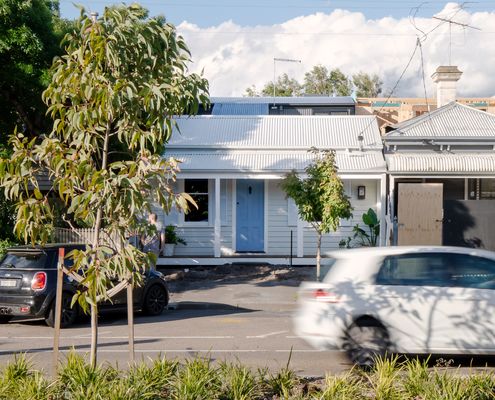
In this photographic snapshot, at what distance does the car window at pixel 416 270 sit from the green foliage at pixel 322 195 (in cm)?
853

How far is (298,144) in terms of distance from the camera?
2498cm

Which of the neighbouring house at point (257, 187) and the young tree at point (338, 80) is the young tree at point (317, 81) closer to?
the young tree at point (338, 80)

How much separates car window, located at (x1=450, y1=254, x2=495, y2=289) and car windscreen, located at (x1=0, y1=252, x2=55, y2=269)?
7.63m

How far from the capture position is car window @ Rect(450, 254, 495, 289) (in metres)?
10.4

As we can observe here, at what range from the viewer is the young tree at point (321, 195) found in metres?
19.1

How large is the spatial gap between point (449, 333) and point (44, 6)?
13.0 meters

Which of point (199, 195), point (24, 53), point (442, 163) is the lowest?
point (199, 195)

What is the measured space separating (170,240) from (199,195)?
82.3 inches

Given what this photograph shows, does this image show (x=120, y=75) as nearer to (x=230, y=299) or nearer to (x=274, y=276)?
(x=230, y=299)

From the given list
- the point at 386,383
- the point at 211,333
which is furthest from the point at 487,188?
the point at 386,383

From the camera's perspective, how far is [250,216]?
83.3 ft

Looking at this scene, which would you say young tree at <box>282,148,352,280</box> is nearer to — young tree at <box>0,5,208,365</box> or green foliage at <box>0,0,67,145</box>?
green foliage at <box>0,0,67,145</box>

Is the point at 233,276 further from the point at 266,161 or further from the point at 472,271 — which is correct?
the point at 472,271

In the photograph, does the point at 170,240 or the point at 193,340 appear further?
the point at 170,240
